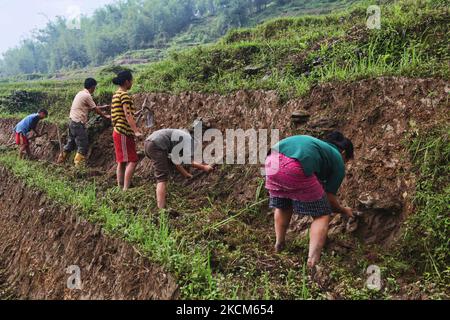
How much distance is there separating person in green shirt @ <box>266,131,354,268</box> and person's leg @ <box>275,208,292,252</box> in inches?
3.0

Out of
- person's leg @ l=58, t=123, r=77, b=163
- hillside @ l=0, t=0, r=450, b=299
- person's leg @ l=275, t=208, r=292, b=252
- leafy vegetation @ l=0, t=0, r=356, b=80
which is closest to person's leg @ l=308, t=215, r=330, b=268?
hillside @ l=0, t=0, r=450, b=299

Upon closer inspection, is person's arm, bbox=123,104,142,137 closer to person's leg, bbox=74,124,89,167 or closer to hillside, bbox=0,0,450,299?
hillside, bbox=0,0,450,299

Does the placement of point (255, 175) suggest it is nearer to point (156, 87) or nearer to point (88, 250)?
point (88, 250)

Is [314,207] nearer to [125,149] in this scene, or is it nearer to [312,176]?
[312,176]

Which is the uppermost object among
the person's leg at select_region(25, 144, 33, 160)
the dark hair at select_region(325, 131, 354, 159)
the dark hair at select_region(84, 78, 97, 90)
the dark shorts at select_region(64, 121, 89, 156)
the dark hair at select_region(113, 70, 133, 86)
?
the dark hair at select_region(113, 70, 133, 86)

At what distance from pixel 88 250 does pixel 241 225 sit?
1.78m

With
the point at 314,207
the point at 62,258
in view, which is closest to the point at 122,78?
the point at 62,258

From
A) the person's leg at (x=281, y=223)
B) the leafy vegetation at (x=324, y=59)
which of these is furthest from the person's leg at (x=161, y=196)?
the leafy vegetation at (x=324, y=59)

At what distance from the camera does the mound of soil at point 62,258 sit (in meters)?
3.52

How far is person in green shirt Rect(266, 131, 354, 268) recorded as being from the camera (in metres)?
3.51

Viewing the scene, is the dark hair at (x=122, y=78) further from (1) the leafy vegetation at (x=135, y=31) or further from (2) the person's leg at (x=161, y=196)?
(1) the leafy vegetation at (x=135, y=31)

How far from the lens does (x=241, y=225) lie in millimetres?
4461

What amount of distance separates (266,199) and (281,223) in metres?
0.88

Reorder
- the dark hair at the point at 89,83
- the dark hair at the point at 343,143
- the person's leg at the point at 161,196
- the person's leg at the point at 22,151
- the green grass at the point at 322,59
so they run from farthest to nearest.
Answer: the person's leg at the point at 22,151, the dark hair at the point at 89,83, the green grass at the point at 322,59, the person's leg at the point at 161,196, the dark hair at the point at 343,143
